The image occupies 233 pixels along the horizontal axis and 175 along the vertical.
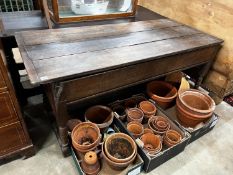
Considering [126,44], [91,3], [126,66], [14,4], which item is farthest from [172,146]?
[14,4]

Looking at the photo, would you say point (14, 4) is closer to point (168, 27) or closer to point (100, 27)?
point (100, 27)

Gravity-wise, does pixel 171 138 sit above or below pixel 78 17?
below

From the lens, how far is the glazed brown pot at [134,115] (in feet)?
4.79

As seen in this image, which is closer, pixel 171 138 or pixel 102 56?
pixel 102 56

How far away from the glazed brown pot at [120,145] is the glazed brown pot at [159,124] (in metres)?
0.24

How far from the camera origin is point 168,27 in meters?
1.59

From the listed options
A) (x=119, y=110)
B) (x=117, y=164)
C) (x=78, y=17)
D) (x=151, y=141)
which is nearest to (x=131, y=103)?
(x=119, y=110)

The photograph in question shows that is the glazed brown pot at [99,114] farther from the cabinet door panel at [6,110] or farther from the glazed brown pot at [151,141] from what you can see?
the cabinet door panel at [6,110]

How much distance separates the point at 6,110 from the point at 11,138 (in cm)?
22

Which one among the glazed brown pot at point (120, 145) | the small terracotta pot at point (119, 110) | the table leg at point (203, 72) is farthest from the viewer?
the table leg at point (203, 72)

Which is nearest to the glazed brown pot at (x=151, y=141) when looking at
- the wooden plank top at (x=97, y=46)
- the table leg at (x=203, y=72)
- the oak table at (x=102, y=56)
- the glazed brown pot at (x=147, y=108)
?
the glazed brown pot at (x=147, y=108)

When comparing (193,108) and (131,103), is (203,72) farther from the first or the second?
(131,103)

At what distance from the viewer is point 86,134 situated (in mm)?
1311

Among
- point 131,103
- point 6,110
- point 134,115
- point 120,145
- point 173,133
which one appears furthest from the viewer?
point 131,103
